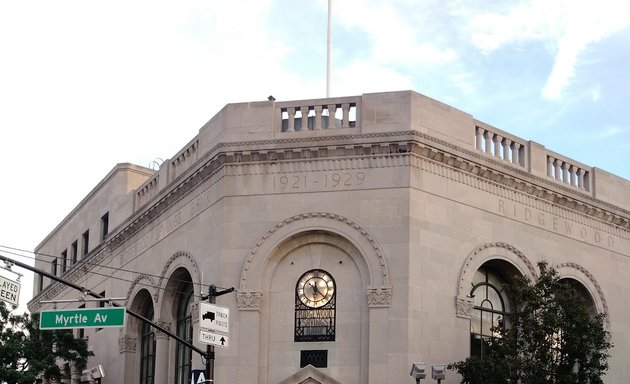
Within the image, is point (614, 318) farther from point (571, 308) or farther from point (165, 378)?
point (165, 378)

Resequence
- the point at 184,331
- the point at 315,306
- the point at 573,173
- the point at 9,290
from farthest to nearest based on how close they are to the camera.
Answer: the point at 573,173, the point at 184,331, the point at 315,306, the point at 9,290

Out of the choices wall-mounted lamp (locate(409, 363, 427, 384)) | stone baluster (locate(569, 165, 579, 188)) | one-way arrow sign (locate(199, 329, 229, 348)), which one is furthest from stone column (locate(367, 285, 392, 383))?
stone baluster (locate(569, 165, 579, 188))

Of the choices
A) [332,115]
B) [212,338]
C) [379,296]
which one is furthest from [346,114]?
[212,338]

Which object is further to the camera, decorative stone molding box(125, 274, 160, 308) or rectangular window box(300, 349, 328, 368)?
decorative stone molding box(125, 274, 160, 308)

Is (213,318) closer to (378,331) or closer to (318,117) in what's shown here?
(378,331)

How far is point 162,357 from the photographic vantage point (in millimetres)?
39250

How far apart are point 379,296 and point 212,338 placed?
7.51 metres

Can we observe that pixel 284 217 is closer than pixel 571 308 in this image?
No

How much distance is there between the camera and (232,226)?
35031mm

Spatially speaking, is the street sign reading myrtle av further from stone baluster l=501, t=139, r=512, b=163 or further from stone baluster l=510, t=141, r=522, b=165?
stone baluster l=510, t=141, r=522, b=165

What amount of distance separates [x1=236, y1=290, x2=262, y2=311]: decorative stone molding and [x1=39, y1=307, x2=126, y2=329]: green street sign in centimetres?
784

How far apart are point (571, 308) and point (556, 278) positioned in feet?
5.03

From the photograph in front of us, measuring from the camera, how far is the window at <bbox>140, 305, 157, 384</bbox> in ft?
135

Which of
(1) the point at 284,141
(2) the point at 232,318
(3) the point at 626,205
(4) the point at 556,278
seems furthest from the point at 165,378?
(3) the point at 626,205
